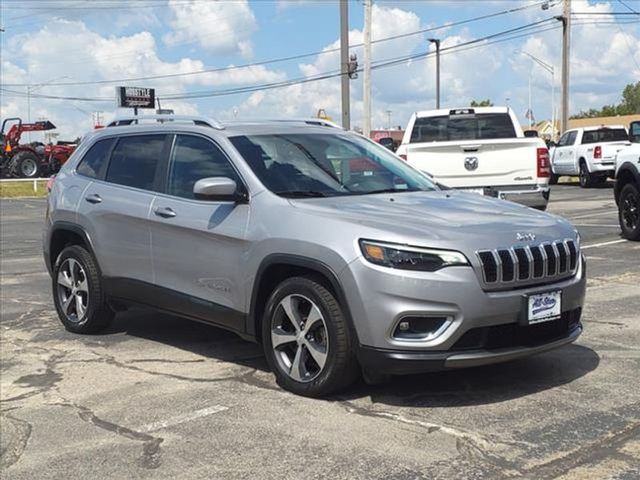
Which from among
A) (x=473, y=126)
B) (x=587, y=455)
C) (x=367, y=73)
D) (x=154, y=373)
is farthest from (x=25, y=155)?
(x=587, y=455)

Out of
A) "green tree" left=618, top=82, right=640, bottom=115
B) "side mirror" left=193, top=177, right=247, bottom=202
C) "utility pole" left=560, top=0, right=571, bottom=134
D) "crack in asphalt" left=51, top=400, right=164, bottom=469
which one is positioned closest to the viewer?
"crack in asphalt" left=51, top=400, right=164, bottom=469

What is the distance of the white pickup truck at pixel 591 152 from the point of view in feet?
79.9

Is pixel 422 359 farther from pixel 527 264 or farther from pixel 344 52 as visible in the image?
pixel 344 52

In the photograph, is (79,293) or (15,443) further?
(79,293)

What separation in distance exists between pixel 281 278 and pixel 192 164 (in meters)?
1.32

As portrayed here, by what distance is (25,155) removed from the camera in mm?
37188

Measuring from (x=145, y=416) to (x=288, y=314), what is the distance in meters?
1.06

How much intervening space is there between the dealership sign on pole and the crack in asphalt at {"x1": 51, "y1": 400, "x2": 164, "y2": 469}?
34166mm

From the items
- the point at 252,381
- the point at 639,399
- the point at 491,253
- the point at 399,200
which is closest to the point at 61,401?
the point at 252,381

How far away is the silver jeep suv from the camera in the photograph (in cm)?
440

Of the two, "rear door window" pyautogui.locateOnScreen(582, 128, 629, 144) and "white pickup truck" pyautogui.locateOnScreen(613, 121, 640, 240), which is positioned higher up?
"rear door window" pyautogui.locateOnScreen(582, 128, 629, 144)

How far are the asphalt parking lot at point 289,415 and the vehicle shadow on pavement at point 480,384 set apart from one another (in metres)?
0.01

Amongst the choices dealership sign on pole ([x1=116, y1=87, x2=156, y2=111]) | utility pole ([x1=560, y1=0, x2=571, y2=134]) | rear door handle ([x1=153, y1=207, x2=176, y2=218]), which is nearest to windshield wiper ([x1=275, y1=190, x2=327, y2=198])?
rear door handle ([x1=153, y1=207, x2=176, y2=218])

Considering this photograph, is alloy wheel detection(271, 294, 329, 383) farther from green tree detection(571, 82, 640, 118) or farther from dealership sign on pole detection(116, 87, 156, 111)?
green tree detection(571, 82, 640, 118)
